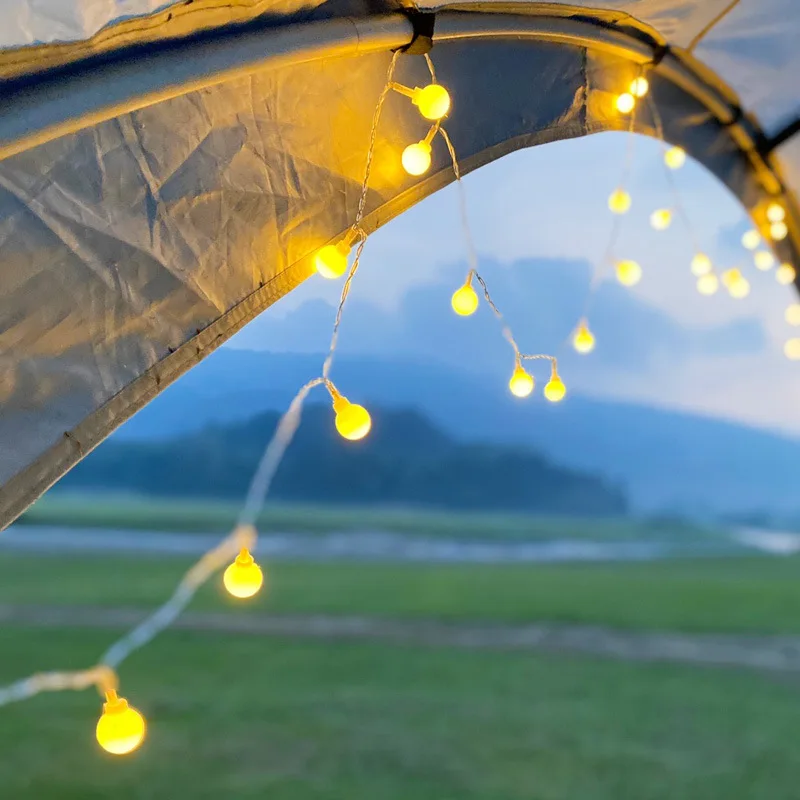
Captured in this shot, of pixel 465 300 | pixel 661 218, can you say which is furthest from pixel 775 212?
pixel 465 300

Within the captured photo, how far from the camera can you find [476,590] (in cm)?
275

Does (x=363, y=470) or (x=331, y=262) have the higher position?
(x=363, y=470)

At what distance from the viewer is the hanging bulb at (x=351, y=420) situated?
66 cm

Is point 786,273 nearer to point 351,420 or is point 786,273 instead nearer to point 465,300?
point 465,300

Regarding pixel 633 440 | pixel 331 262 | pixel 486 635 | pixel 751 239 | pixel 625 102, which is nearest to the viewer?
pixel 331 262

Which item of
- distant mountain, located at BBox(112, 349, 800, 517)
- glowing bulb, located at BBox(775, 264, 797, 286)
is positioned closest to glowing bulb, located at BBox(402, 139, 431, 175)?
glowing bulb, located at BBox(775, 264, 797, 286)

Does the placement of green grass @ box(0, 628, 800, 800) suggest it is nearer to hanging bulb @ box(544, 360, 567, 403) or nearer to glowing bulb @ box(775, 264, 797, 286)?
hanging bulb @ box(544, 360, 567, 403)

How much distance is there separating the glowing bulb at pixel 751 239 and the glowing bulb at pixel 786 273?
4.2 inches

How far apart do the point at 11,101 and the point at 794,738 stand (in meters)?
2.26

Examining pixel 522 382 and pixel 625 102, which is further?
pixel 625 102

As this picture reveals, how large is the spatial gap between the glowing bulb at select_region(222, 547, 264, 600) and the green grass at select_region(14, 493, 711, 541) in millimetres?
2412

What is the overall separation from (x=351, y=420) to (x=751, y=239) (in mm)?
1488

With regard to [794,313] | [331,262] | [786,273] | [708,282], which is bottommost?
[331,262]

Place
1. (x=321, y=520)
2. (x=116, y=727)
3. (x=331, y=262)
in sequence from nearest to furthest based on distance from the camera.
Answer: (x=116, y=727) → (x=331, y=262) → (x=321, y=520)
